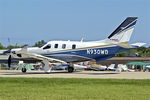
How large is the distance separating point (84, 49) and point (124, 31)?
3872 mm

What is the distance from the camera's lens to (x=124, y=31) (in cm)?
3791

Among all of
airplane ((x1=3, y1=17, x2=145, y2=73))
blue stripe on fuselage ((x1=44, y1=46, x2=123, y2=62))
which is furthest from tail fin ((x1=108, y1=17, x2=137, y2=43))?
blue stripe on fuselage ((x1=44, y1=46, x2=123, y2=62))

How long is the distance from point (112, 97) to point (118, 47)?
22160 mm

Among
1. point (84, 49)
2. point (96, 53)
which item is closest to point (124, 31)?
point (96, 53)

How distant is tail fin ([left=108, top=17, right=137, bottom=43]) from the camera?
37.7m

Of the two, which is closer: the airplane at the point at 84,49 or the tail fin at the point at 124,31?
the airplane at the point at 84,49

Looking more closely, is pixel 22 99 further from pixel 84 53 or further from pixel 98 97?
pixel 84 53

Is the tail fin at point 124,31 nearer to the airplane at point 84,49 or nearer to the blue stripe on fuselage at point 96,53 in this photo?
the airplane at point 84,49

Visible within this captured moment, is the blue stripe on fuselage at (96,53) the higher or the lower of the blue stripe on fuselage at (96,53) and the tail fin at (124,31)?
the lower

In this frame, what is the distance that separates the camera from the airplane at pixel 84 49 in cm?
3744

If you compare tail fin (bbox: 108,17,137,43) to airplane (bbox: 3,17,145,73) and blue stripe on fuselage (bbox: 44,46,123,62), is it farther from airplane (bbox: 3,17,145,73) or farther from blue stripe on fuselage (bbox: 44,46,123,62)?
blue stripe on fuselage (bbox: 44,46,123,62)

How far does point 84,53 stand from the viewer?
3769cm

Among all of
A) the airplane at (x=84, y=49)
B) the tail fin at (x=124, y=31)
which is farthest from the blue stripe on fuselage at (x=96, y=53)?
the tail fin at (x=124, y=31)

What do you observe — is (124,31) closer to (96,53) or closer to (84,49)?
(96,53)
